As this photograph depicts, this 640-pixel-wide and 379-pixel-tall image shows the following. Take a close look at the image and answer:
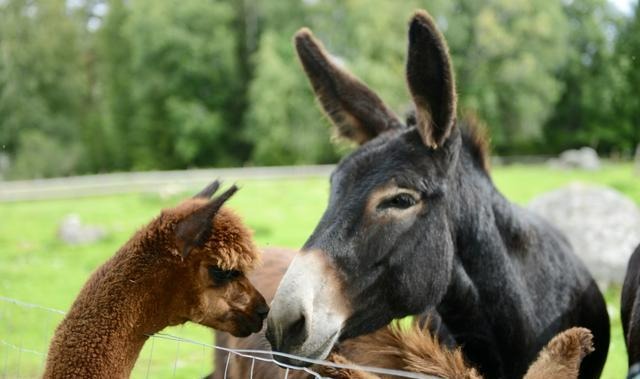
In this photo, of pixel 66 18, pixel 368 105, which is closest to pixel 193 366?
pixel 368 105

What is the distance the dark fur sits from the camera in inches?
104

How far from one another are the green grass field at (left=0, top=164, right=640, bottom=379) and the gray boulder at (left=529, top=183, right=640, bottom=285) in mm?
376

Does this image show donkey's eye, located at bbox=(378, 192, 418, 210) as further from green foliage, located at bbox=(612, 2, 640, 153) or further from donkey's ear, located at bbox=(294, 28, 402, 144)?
green foliage, located at bbox=(612, 2, 640, 153)

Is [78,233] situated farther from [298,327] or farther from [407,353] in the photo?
[407,353]

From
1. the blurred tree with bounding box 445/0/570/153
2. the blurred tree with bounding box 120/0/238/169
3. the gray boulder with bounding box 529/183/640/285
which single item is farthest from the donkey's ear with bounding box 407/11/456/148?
the blurred tree with bounding box 120/0/238/169

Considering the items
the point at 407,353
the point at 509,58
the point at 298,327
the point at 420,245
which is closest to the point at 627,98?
the point at 509,58

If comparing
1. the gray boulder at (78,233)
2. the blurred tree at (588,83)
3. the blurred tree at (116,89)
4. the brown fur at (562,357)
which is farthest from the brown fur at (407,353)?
the blurred tree at (116,89)

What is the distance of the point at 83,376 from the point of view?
8.52 feet

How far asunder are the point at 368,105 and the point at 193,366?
407 cm

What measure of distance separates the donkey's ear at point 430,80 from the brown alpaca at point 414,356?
80cm

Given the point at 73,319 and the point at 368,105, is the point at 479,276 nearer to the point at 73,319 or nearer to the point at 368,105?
the point at 368,105

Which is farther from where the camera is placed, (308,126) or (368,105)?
(308,126)

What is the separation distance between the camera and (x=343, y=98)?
3.02 meters

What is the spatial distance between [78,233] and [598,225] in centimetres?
1000
